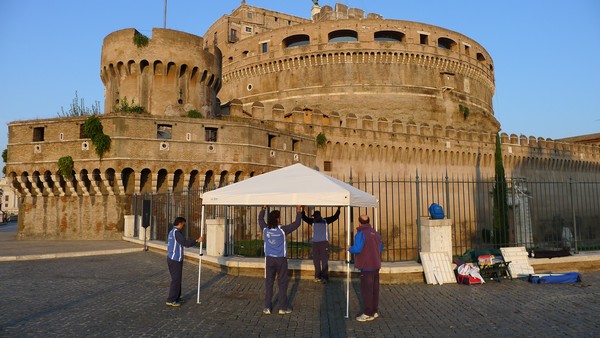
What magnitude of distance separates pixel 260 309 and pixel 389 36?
4512cm

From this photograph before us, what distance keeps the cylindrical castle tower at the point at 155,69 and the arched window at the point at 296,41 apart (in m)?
23.7

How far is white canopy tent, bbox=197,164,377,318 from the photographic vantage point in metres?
7.21

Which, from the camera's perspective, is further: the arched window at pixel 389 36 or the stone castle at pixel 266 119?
the arched window at pixel 389 36

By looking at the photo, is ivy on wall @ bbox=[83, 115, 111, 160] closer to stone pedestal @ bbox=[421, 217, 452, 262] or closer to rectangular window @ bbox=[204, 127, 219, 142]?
rectangular window @ bbox=[204, 127, 219, 142]

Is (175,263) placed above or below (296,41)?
below

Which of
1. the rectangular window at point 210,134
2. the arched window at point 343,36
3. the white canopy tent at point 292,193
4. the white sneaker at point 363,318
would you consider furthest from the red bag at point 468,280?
the arched window at point 343,36

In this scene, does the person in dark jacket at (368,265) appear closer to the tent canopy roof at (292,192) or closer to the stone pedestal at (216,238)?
the tent canopy roof at (292,192)

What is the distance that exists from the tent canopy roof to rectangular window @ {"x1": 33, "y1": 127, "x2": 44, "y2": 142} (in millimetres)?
16115

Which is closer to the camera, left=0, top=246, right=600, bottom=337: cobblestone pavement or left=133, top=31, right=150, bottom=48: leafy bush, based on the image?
left=0, top=246, right=600, bottom=337: cobblestone pavement

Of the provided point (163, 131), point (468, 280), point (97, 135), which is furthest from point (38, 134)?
point (468, 280)

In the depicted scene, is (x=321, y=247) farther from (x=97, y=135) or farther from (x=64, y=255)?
(x=97, y=135)

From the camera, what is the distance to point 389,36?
47219mm

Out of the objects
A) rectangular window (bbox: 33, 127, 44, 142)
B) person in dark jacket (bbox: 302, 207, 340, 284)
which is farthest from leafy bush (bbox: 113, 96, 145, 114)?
person in dark jacket (bbox: 302, 207, 340, 284)

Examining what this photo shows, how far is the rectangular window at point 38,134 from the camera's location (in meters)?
20.2
